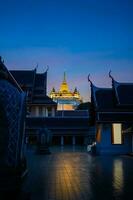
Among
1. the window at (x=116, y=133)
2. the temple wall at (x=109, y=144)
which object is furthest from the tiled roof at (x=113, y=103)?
the temple wall at (x=109, y=144)

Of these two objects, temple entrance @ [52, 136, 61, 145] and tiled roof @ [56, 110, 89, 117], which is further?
tiled roof @ [56, 110, 89, 117]

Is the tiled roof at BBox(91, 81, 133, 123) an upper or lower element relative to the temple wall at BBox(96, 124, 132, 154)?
upper

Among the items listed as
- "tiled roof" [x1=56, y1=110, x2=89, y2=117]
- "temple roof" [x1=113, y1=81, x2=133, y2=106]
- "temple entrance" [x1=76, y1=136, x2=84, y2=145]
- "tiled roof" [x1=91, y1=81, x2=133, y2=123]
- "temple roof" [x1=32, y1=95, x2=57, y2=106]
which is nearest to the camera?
"tiled roof" [x1=91, y1=81, x2=133, y2=123]

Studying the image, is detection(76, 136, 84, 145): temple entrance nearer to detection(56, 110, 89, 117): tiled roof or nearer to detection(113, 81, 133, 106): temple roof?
detection(56, 110, 89, 117): tiled roof

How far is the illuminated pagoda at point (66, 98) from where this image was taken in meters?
110

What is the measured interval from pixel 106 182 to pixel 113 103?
21.3m

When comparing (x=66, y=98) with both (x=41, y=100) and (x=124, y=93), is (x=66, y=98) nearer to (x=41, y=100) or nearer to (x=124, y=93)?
(x=41, y=100)

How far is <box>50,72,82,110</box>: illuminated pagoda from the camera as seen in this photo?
109625 mm

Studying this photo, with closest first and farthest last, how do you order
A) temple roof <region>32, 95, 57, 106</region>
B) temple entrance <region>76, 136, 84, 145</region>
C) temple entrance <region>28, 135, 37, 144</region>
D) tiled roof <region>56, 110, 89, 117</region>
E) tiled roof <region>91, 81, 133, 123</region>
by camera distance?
1. tiled roof <region>91, 81, 133, 123</region>
2. temple roof <region>32, 95, 57, 106</region>
3. temple entrance <region>28, 135, 37, 144</region>
4. temple entrance <region>76, 136, 84, 145</region>
5. tiled roof <region>56, 110, 89, 117</region>

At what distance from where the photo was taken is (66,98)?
365ft

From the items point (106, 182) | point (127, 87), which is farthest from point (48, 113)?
point (106, 182)

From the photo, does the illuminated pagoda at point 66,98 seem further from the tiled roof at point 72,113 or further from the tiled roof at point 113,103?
the tiled roof at point 113,103

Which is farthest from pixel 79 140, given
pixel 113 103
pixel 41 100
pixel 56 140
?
pixel 113 103

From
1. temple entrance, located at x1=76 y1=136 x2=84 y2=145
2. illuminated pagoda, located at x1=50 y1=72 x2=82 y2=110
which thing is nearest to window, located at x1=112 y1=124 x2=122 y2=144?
temple entrance, located at x1=76 y1=136 x2=84 y2=145
